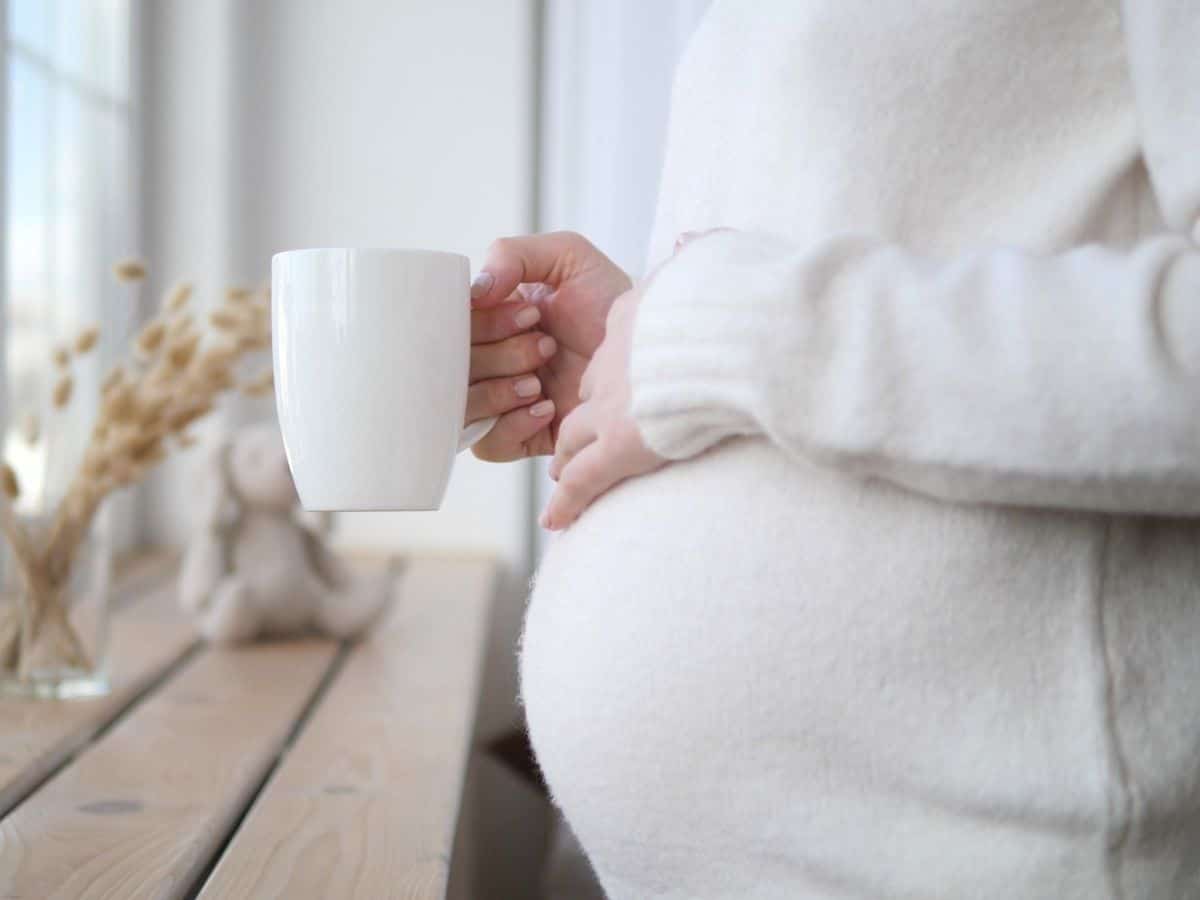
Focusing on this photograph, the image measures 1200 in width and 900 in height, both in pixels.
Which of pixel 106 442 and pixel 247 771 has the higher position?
pixel 106 442

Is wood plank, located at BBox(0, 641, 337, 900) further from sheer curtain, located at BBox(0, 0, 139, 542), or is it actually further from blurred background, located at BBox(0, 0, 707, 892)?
blurred background, located at BBox(0, 0, 707, 892)

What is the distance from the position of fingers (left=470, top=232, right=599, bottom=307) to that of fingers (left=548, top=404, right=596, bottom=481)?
102 mm

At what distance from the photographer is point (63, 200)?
2.35 m

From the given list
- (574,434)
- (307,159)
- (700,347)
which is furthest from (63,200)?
(700,347)

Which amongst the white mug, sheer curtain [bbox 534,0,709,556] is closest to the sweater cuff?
the white mug

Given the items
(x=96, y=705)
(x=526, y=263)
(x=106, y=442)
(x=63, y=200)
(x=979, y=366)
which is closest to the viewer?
(x=979, y=366)

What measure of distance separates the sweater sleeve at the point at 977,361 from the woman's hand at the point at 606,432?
0.07 m

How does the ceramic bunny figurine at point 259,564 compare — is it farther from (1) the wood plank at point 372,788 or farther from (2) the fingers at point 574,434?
(2) the fingers at point 574,434

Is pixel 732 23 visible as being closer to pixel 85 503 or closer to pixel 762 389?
pixel 762 389

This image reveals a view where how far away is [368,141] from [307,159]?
127 mm

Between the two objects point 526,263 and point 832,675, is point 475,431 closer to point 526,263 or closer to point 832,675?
point 526,263

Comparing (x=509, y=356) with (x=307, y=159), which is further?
(x=307, y=159)

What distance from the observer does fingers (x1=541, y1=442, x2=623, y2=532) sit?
646mm

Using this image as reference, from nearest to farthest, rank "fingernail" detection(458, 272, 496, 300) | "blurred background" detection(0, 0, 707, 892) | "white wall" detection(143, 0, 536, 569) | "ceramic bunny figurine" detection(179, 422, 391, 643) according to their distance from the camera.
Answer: "fingernail" detection(458, 272, 496, 300) → "ceramic bunny figurine" detection(179, 422, 391, 643) → "blurred background" detection(0, 0, 707, 892) → "white wall" detection(143, 0, 536, 569)
